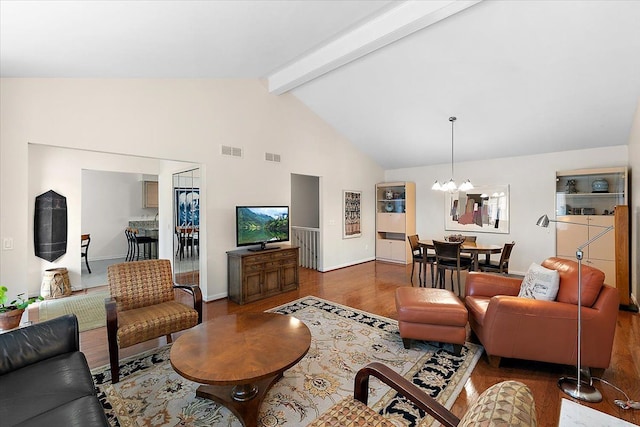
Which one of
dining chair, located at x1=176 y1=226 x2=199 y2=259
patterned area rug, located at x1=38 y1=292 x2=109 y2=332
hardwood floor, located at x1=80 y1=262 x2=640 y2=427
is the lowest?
hardwood floor, located at x1=80 y1=262 x2=640 y2=427

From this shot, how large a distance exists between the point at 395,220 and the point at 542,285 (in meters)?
4.74

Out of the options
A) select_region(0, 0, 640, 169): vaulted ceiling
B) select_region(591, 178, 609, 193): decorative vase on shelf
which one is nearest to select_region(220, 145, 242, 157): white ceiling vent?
select_region(0, 0, 640, 169): vaulted ceiling

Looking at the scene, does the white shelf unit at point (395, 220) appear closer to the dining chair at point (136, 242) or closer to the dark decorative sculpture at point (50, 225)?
the dining chair at point (136, 242)

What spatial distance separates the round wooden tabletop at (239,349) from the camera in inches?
69.5

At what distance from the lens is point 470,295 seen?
3352mm

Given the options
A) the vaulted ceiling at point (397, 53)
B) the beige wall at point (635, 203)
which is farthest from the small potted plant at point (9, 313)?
the beige wall at point (635, 203)

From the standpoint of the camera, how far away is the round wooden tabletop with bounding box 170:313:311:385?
1766 millimetres

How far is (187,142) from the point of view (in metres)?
4.25

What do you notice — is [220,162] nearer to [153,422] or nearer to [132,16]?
[132,16]

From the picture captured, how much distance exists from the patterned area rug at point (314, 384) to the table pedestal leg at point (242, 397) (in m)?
0.10

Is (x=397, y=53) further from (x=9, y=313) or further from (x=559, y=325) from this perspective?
(x=9, y=313)

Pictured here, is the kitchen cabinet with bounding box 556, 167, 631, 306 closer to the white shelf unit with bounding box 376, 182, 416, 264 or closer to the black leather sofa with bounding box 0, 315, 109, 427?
the white shelf unit with bounding box 376, 182, 416, 264

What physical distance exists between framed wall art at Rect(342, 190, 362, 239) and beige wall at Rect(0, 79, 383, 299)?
18 centimetres

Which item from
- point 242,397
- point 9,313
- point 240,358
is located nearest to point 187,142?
point 9,313
